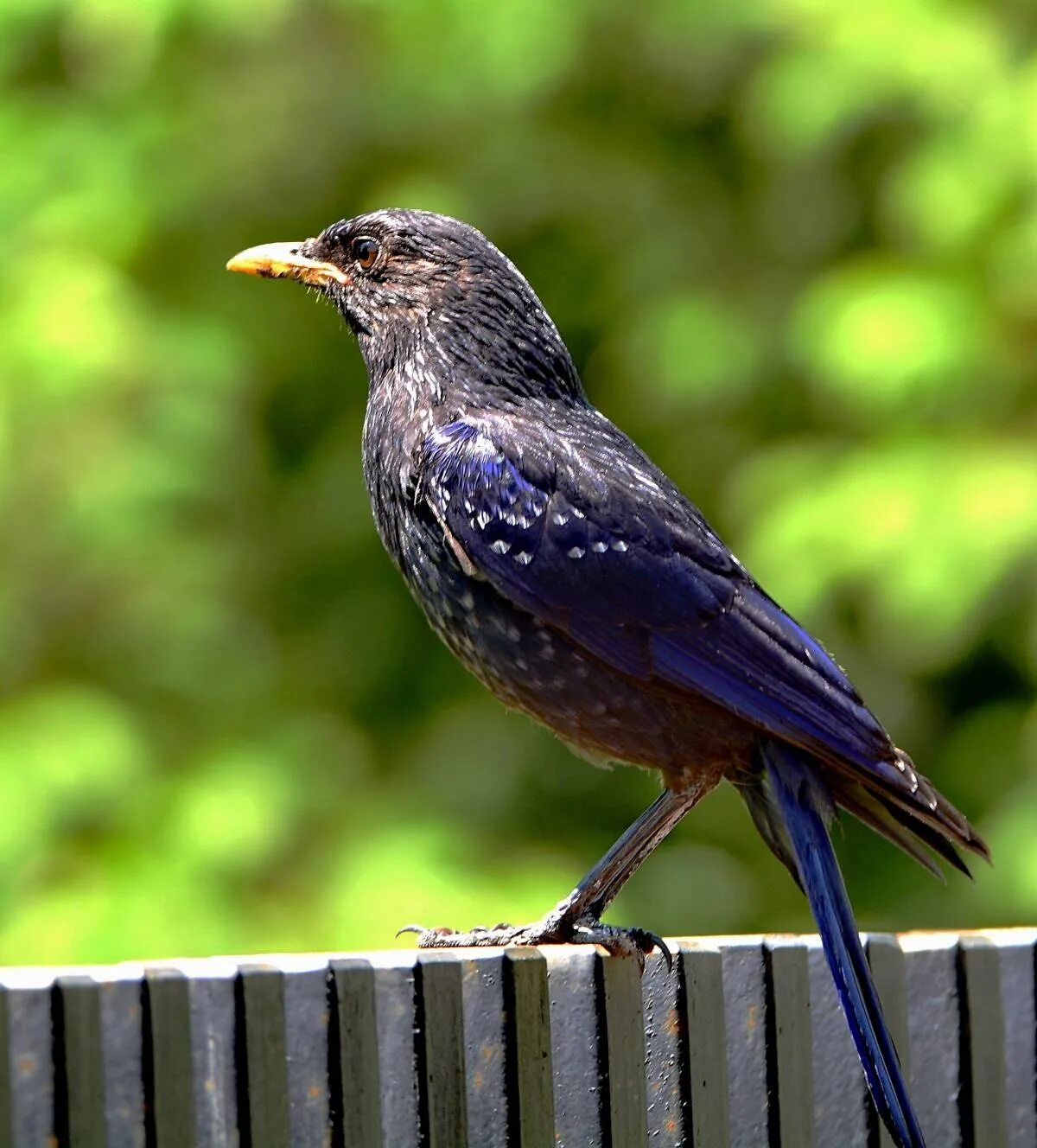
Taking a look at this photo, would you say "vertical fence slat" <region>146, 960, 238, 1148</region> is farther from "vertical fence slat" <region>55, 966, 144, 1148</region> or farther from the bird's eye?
the bird's eye

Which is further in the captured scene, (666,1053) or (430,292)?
(430,292)

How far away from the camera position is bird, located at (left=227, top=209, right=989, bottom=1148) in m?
3.70

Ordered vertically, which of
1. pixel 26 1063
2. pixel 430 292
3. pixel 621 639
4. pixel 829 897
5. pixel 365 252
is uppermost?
pixel 365 252

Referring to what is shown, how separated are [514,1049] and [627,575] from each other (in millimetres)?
1092

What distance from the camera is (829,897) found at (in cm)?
351

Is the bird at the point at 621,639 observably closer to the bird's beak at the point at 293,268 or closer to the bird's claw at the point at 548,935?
the bird's claw at the point at 548,935

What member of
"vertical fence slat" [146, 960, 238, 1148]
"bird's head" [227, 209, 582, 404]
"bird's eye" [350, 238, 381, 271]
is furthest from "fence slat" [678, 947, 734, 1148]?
"bird's eye" [350, 238, 381, 271]

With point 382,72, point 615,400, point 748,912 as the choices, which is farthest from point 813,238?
point 748,912

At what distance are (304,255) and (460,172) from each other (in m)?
3.85

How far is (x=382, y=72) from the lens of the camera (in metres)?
8.09

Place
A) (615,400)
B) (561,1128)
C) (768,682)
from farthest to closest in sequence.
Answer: (615,400) < (768,682) < (561,1128)

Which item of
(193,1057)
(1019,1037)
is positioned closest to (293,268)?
(193,1057)

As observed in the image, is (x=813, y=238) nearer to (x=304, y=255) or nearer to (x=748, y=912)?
(x=748, y=912)

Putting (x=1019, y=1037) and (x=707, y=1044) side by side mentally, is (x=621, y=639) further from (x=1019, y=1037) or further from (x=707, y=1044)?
(x=1019, y=1037)
